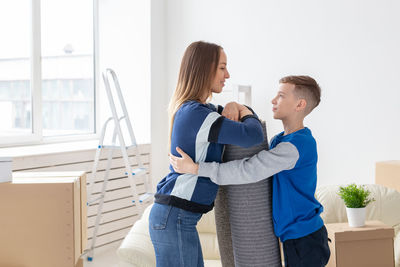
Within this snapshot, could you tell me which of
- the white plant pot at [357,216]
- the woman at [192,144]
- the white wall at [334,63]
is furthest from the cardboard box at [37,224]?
the white wall at [334,63]

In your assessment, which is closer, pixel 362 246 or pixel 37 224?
pixel 37 224

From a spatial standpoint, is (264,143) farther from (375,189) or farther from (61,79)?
(61,79)

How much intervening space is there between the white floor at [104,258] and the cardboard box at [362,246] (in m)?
2.01

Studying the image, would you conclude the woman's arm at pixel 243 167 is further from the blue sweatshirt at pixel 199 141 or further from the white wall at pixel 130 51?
the white wall at pixel 130 51

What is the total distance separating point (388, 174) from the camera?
2943 mm

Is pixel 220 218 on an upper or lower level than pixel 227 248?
upper

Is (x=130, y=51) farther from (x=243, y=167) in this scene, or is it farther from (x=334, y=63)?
(x=243, y=167)

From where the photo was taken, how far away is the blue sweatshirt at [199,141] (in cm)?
148

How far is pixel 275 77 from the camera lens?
12.3ft

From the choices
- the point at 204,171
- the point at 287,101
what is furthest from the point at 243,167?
the point at 287,101

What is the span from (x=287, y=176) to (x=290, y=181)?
0.07 ft

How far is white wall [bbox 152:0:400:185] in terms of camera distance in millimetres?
3215

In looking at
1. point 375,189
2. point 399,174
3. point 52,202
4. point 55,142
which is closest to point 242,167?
point 52,202

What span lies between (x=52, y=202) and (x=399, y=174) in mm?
2140
